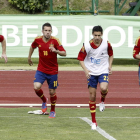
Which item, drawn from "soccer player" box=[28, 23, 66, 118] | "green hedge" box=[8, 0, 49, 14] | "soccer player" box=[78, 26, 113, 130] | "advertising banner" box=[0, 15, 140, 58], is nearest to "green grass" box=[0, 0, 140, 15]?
"green hedge" box=[8, 0, 49, 14]

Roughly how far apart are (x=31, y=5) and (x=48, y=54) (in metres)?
28.3

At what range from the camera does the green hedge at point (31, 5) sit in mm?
37938

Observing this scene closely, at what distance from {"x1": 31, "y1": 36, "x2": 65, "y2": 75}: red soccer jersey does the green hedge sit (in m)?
28.0

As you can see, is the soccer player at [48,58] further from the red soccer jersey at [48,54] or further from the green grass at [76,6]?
A: the green grass at [76,6]

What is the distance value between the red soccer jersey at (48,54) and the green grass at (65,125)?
1.03 metres

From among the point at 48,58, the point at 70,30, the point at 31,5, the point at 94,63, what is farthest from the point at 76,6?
the point at 94,63

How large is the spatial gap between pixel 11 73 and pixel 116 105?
736cm

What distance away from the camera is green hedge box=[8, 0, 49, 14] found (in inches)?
1494

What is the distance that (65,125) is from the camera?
30.0ft

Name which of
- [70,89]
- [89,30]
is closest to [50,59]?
[70,89]

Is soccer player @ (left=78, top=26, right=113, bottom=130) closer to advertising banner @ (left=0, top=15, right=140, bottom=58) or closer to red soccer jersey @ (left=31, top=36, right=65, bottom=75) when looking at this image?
red soccer jersey @ (left=31, top=36, right=65, bottom=75)

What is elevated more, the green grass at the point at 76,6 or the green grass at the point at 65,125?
the green grass at the point at 76,6

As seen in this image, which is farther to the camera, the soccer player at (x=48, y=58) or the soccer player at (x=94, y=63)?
the soccer player at (x=48, y=58)

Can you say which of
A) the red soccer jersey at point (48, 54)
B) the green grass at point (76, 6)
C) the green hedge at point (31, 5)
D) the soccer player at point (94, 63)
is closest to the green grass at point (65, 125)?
the soccer player at point (94, 63)
